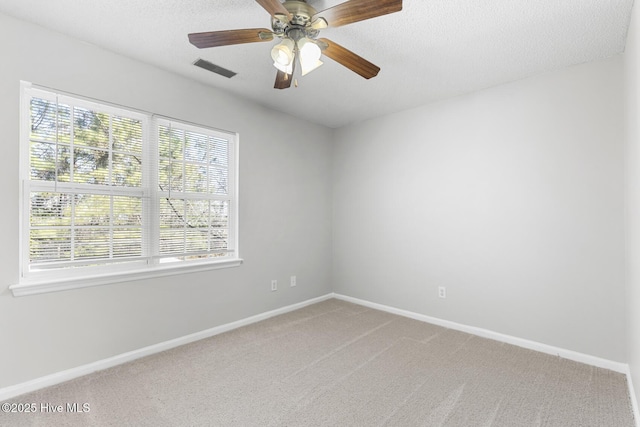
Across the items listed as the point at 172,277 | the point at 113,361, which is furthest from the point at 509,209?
the point at 113,361

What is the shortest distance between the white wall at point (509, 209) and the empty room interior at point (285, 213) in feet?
0.06

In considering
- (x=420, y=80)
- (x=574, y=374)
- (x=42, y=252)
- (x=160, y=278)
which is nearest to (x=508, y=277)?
(x=574, y=374)

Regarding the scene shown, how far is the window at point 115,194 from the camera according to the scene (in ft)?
6.98

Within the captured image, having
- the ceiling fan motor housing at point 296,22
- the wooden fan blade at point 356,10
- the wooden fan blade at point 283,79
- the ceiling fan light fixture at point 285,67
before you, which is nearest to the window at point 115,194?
the wooden fan blade at point 283,79

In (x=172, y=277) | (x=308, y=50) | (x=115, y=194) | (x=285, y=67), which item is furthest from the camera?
(x=172, y=277)

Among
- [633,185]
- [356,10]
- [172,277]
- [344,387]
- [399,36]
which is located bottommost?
[344,387]

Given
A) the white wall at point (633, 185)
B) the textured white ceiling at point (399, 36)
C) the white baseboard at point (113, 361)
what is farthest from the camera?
the white baseboard at point (113, 361)

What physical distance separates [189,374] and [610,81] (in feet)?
12.9

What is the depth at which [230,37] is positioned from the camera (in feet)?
5.61

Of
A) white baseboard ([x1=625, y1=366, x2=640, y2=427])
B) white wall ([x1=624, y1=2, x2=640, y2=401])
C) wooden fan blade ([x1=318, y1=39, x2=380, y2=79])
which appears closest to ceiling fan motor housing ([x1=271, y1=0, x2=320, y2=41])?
wooden fan blade ([x1=318, y1=39, x2=380, y2=79])

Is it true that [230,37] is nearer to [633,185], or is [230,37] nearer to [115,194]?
[115,194]

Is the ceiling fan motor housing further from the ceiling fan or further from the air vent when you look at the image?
the air vent

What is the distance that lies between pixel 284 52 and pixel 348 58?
432 millimetres

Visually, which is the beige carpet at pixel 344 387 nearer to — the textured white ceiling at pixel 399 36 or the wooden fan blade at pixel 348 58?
the wooden fan blade at pixel 348 58
